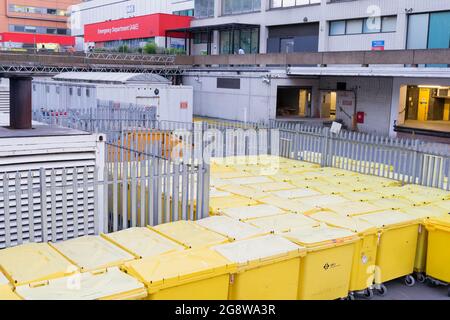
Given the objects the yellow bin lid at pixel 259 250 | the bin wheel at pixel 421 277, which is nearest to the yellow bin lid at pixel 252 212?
the yellow bin lid at pixel 259 250

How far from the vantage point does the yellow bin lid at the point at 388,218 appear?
806 centimetres

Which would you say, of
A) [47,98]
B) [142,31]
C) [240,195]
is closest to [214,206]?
[240,195]

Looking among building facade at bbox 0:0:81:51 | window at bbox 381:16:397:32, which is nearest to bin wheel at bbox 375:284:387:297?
window at bbox 381:16:397:32

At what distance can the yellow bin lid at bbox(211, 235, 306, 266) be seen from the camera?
243 inches

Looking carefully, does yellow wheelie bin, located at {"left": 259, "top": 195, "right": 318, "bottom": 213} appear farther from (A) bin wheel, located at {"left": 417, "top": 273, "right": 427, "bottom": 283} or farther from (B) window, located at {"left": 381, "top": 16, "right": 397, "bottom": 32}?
(B) window, located at {"left": 381, "top": 16, "right": 397, "bottom": 32}

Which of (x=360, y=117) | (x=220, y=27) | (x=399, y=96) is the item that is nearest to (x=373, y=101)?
(x=360, y=117)

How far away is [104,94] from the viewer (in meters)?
20.3

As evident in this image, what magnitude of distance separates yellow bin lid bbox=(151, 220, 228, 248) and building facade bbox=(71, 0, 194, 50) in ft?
136

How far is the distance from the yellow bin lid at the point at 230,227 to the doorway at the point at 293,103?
29298mm

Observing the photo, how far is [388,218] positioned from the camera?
→ 328 inches

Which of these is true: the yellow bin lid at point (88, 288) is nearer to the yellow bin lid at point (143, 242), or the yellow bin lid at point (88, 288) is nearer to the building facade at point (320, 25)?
the yellow bin lid at point (143, 242)

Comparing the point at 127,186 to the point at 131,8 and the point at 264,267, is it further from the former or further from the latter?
the point at 131,8
